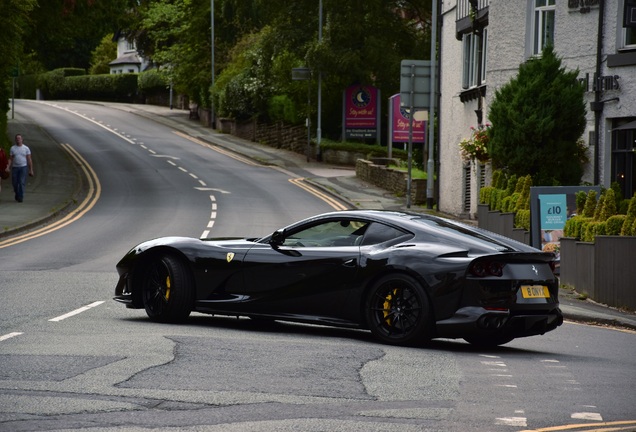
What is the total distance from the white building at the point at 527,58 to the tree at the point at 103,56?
9213 cm

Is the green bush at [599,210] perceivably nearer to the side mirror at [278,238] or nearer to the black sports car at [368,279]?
the black sports car at [368,279]

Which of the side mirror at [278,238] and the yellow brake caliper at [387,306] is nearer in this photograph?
the yellow brake caliper at [387,306]

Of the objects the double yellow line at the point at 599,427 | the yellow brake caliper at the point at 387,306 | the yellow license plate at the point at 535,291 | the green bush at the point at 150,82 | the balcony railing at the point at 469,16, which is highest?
the green bush at the point at 150,82

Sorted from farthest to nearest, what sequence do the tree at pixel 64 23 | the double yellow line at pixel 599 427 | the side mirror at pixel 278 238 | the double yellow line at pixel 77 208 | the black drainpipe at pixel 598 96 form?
the tree at pixel 64 23 < the double yellow line at pixel 77 208 < the black drainpipe at pixel 598 96 < the side mirror at pixel 278 238 < the double yellow line at pixel 599 427

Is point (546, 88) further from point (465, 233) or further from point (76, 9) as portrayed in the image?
point (76, 9)

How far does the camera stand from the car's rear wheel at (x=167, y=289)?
12016 millimetres

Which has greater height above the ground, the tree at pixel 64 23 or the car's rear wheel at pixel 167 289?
the tree at pixel 64 23

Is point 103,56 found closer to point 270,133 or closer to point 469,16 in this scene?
point 270,133

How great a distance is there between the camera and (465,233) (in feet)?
36.3

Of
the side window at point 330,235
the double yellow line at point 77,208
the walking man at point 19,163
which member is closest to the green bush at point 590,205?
the side window at point 330,235

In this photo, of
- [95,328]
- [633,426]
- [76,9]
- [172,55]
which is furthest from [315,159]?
[633,426]

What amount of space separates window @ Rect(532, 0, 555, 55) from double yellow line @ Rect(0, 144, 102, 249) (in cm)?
1267

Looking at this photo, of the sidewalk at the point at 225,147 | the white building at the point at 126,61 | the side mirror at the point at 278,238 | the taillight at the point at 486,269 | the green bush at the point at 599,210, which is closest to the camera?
the taillight at the point at 486,269

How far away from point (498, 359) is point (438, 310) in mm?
696
